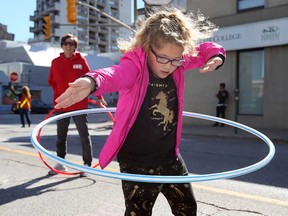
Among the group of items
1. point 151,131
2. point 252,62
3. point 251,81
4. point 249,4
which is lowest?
point 151,131

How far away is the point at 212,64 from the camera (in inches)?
118

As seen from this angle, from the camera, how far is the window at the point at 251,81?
1551cm

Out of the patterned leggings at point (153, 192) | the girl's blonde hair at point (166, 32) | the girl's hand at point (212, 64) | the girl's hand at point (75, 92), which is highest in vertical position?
the girl's blonde hair at point (166, 32)

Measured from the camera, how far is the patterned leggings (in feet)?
8.79

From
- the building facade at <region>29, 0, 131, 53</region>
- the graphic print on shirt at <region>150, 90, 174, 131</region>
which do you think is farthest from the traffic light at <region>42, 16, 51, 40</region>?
the building facade at <region>29, 0, 131, 53</region>

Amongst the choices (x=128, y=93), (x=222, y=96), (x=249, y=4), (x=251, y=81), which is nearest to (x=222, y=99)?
(x=222, y=96)

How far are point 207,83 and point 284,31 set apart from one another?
405 centimetres

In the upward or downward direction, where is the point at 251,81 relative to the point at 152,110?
upward

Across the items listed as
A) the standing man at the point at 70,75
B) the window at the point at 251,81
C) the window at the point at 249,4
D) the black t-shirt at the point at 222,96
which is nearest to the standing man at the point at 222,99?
the black t-shirt at the point at 222,96

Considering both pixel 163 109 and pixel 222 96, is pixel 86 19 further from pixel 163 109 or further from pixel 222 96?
pixel 163 109

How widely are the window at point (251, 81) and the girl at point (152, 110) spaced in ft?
43.6

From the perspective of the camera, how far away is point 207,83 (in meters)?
17.2

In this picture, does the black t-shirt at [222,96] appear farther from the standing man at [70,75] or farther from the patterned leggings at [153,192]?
the patterned leggings at [153,192]

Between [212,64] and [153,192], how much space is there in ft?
3.52
